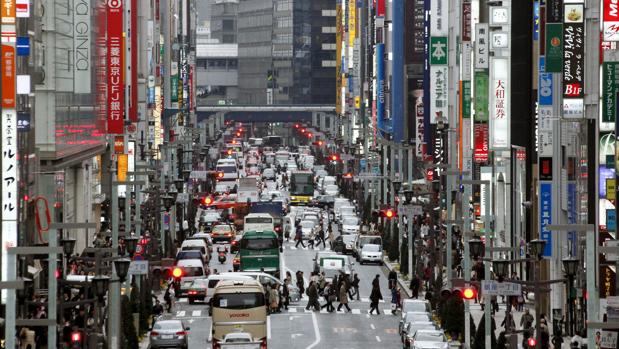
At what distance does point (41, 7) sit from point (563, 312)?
22142 millimetres

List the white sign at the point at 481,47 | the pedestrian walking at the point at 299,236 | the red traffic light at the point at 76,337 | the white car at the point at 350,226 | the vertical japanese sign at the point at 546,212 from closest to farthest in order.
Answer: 1. the red traffic light at the point at 76,337
2. the vertical japanese sign at the point at 546,212
3. the white sign at the point at 481,47
4. the pedestrian walking at the point at 299,236
5. the white car at the point at 350,226

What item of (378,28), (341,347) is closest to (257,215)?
(341,347)

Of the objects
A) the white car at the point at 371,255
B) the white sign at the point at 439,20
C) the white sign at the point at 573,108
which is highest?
the white sign at the point at 439,20

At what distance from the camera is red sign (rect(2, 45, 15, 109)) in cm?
5084

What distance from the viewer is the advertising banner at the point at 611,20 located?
5306cm

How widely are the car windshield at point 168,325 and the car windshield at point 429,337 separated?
26.2ft

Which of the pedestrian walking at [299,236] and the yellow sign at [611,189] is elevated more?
the yellow sign at [611,189]

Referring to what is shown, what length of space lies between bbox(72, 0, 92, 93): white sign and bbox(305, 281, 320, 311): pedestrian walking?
43.9 ft

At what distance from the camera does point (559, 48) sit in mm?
59625

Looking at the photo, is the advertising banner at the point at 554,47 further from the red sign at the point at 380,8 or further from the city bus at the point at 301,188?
the red sign at the point at 380,8

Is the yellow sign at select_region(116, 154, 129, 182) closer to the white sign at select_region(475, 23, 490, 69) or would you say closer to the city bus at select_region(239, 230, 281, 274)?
the city bus at select_region(239, 230, 281, 274)

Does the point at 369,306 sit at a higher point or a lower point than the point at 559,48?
lower

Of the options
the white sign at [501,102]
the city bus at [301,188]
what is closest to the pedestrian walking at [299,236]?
the white sign at [501,102]

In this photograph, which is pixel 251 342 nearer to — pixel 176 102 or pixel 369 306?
pixel 369 306
